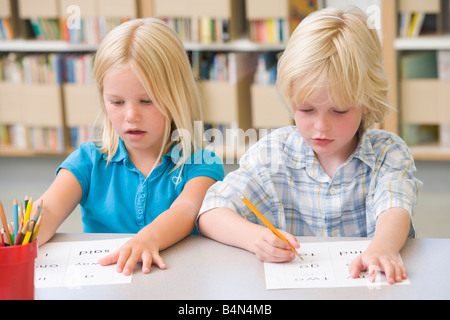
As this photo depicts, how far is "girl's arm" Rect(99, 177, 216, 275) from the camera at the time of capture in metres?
1.05

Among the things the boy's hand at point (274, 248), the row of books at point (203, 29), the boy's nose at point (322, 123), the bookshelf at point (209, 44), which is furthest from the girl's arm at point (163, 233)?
the row of books at point (203, 29)

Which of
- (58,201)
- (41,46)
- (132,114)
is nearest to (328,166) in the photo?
(132,114)

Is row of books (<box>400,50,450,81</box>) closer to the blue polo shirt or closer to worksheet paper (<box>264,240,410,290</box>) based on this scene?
the blue polo shirt

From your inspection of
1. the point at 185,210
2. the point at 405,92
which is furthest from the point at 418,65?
the point at 185,210

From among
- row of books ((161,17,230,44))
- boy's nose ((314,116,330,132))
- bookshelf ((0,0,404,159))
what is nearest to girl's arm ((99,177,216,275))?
boy's nose ((314,116,330,132))

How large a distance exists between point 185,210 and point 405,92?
1988 mm

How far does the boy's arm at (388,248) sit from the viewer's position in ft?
3.23

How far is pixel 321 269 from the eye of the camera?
1018mm

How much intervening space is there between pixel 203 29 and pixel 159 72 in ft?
6.00

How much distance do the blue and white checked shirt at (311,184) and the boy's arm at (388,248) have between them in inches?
3.6

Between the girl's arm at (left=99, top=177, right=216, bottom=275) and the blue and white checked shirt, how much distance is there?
0.04 meters

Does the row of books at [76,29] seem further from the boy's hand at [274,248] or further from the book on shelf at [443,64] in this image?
the boy's hand at [274,248]

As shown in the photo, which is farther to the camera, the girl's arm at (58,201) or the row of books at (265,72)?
the row of books at (265,72)

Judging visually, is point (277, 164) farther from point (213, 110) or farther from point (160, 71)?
point (213, 110)
